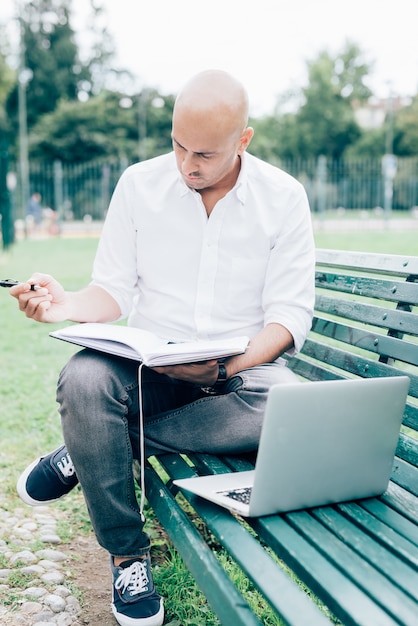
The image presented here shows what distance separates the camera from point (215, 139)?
2.16 meters

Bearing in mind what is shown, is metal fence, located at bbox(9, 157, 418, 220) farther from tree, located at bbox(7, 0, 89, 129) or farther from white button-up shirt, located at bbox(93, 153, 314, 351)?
white button-up shirt, located at bbox(93, 153, 314, 351)

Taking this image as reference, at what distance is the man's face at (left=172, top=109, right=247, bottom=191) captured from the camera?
2141mm

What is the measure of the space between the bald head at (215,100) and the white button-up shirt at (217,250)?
0.96 feet

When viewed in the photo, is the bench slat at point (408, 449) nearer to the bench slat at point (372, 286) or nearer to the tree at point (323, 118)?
the bench slat at point (372, 286)

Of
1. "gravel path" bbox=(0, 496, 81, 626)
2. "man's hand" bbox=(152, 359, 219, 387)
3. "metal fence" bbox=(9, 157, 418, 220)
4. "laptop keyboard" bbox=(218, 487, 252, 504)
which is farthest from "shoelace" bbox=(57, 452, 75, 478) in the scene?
"metal fence" bbox=(9, 157, 418, 220)

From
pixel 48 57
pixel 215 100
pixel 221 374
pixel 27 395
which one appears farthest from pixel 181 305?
pixel 48 57

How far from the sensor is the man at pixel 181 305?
6.51 feet

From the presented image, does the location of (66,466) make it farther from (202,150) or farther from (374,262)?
(374,262)

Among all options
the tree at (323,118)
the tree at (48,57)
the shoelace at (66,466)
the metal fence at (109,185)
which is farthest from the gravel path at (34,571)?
the tree at (323,118)

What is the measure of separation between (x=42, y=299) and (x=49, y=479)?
0.65 m

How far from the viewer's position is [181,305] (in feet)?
8.00

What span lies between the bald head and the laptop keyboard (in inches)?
42.4

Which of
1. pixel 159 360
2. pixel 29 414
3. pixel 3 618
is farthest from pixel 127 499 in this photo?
pixel 29 414

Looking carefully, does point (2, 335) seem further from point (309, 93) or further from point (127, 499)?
point (309, 93)
